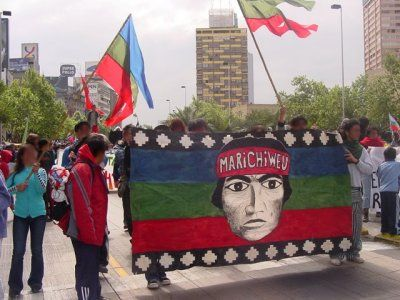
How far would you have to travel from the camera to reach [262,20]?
7098 mm

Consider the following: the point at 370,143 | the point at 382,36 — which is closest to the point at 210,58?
the point at 382,36

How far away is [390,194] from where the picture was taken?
27.3ft

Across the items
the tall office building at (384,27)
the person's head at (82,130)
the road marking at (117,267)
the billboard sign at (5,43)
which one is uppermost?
the tall office building at (384,27)

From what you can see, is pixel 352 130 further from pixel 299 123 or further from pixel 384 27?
pixel 384 27

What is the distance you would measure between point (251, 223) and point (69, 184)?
220 cm

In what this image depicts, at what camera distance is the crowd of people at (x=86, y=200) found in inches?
182

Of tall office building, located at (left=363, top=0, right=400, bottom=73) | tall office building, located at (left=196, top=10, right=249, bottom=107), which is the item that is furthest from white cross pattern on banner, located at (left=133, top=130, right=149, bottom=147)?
tall office building, located at (left=363, top=0, right=400, bottom=73)

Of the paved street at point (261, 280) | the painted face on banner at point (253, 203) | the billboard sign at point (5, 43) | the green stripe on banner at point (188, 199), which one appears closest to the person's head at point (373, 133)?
the paved street at point (261, 280)

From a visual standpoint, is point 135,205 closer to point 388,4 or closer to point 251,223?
point 251,223

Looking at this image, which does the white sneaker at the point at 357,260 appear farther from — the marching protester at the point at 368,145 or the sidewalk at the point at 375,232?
the marching protester at the point at 368,145

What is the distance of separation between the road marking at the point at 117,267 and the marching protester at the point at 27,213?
1122mm

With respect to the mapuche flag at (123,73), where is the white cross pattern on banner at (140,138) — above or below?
below

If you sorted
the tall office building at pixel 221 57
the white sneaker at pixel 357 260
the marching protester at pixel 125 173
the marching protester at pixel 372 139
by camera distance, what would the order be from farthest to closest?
→ the tall office building at pixel 221 57 → the marching protester at pixel 372 139 → the white sneaker at pixel 357 260 → the marching protester at pixel 125 173

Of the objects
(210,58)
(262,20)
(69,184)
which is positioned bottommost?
(69,184)
